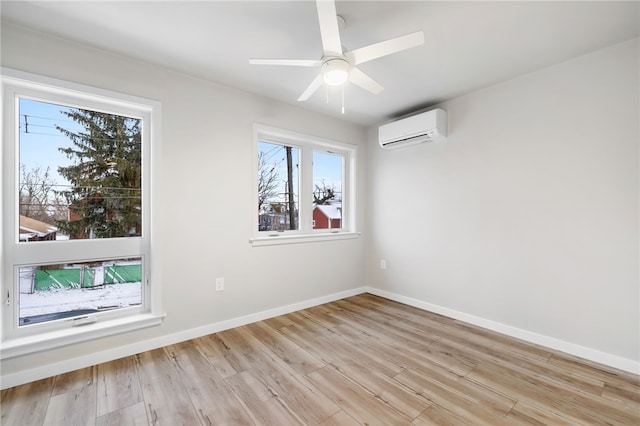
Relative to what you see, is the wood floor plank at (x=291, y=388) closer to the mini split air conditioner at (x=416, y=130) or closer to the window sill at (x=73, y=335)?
the window sill at (x=73, y=335)

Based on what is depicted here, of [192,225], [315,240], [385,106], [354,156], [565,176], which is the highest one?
[385,106]

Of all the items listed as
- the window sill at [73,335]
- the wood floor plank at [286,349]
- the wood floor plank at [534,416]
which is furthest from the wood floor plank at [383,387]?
the window sill at [73,335]

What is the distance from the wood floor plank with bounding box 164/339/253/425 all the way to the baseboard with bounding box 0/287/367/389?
13 cm

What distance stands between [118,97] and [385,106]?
256 centimetres

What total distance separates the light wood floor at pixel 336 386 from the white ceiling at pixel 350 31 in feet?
7.76

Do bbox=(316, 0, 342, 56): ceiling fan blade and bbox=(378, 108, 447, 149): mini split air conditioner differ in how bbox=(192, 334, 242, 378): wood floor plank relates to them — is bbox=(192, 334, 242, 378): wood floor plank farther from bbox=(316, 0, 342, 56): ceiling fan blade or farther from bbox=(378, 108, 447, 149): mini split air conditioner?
bbox=(378, 108, 447, 149): mini split air conditioner

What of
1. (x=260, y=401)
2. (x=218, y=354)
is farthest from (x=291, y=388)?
(x=218, y=354)

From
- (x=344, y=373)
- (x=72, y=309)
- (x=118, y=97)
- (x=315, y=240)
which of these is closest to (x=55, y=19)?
(x=118, y=97)

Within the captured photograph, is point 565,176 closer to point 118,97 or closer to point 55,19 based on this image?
point 118,97

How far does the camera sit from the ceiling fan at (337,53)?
1.39 metres

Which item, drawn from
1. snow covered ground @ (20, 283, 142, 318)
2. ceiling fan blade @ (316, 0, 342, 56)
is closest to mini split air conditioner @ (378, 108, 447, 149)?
ceiling fan blade @ (316, 0, 342, 56)

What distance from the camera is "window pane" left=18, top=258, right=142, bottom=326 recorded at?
197 centimetres

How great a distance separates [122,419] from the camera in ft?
5.06

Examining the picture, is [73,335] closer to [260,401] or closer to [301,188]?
[260,401]
